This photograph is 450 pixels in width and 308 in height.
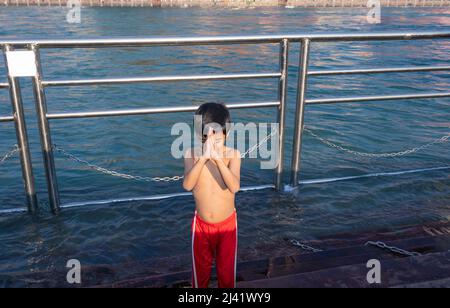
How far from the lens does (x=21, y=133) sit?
134 inches

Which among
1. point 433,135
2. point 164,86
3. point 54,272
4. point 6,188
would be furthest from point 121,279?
point 164,86

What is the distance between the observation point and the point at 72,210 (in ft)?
13.1

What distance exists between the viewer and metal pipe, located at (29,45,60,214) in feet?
10.6

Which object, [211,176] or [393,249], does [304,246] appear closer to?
[393,249]

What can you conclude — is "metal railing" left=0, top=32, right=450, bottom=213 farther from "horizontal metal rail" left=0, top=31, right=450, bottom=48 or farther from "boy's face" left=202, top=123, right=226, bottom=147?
"boy's face" left=202, top=123, right=226, bottom=147

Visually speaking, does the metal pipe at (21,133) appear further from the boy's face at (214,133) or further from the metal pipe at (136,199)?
the boy's face at (214,133)

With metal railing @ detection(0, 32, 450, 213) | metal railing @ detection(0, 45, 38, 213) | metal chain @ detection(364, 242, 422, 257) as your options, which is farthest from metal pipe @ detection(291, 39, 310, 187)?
metal railing @ detection(0, 45, 38, 213)

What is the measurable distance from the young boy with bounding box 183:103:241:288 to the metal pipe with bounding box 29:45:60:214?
155cm

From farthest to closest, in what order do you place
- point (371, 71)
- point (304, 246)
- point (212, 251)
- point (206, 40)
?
1. point (371, 71)
2. point (206, 40)
3. point (304, 246)
4. point (212, 251)

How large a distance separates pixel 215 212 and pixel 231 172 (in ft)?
0.84

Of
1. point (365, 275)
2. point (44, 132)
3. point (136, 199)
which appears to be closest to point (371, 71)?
point (365, 275)

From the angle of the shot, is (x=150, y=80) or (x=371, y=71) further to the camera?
(x=371, y=71)

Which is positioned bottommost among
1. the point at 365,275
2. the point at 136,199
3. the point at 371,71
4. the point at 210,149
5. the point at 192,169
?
the point at 136,199
